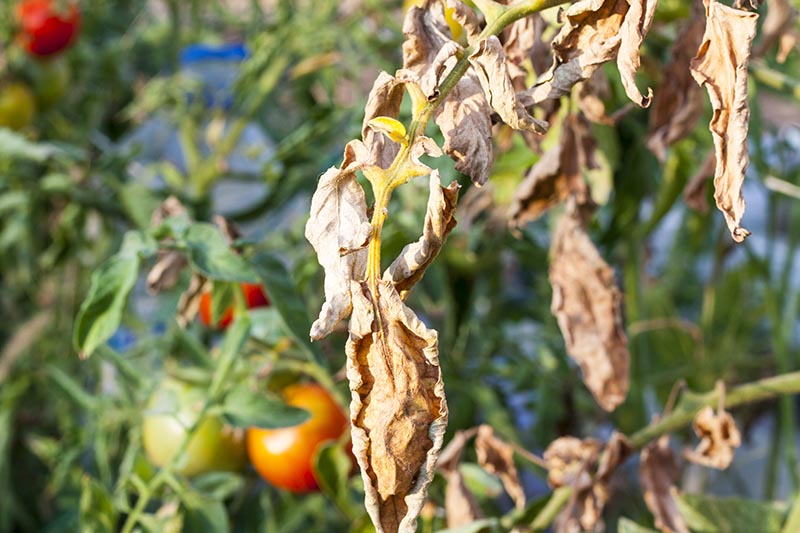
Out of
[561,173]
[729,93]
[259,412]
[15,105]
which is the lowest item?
[15,105]

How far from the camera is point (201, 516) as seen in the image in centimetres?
57

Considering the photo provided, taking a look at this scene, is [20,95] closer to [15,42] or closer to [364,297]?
[15,42]

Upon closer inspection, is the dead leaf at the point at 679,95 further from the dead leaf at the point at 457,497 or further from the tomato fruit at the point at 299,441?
the tomato fruit at the point at 299,441

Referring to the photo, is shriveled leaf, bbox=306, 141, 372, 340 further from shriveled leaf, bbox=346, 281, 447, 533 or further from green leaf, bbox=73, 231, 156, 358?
green leaf, bbox=73, 231, 156, 358

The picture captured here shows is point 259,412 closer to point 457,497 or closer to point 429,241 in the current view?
point 457,497

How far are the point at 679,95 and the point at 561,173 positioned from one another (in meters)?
0.07

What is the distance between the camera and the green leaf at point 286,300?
52cm

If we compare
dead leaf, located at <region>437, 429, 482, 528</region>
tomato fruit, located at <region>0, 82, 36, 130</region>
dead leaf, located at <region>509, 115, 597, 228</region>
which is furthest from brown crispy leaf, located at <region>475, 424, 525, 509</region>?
tomato fruit, located at <region>0, 82, 36, 130</region>

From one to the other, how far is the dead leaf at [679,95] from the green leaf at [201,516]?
1.02 ft

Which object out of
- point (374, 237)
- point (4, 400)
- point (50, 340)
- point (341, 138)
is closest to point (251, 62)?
point (341, 138)

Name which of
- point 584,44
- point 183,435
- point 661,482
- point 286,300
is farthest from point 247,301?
point 584,44

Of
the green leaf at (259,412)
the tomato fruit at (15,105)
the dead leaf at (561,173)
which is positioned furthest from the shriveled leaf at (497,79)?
the tomato fruit at (15,105)

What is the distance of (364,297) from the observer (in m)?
0.29

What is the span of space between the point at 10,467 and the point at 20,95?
436 mm
